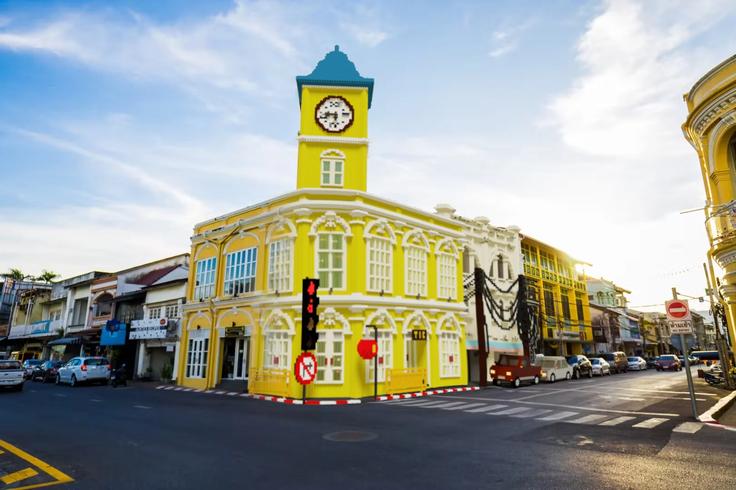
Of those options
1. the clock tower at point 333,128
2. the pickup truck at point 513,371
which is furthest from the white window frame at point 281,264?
the pickup truck at point 513,371

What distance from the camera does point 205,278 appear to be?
90.8 feet

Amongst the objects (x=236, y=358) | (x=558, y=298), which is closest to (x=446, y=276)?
(x=236, y=358)

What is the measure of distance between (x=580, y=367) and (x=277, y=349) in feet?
86.9

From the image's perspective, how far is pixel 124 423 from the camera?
11.8 meters

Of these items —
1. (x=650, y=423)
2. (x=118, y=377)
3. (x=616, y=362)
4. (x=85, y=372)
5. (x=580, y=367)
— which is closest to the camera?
(x=650, y=423)

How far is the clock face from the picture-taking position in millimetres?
24516

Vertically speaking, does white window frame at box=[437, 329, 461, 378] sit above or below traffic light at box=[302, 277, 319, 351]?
below

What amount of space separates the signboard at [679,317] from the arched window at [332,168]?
640 inches

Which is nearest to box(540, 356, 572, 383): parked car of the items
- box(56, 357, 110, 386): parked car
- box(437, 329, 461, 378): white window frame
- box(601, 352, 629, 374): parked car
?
box(437, 329, 461, 378): white window frame

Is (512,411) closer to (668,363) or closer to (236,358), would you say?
(236,358)

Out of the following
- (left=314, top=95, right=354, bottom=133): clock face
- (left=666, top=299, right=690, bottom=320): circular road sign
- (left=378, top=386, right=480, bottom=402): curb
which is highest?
(left=314, top=95, right=354, bottom=133): clock face

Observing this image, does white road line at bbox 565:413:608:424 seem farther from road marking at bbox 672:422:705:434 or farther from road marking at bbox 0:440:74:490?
road marking at bbox 0:440:74:490

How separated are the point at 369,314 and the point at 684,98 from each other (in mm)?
17395

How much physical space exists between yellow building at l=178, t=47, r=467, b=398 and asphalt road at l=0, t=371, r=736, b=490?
623 centimetres
